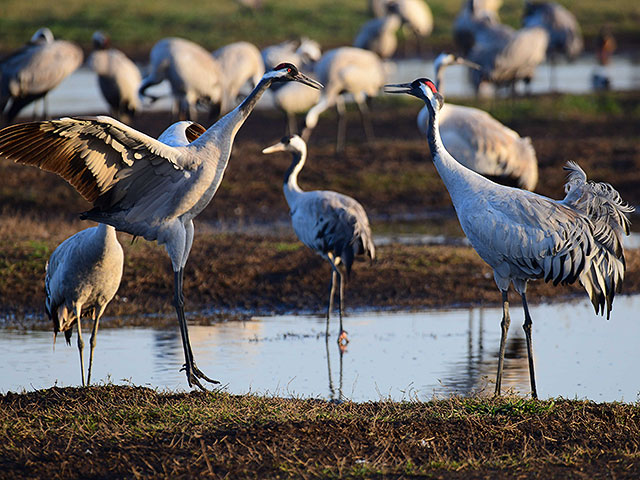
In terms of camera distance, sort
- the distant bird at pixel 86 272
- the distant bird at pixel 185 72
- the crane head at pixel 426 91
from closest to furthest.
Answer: the distant bird at pixel 86 272 → the crane head at pixel 426 91 → the distant bird at pixel 185 72

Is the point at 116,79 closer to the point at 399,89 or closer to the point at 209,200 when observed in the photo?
the point at 399,89

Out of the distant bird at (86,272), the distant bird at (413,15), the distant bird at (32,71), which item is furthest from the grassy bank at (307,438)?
the distant bird at (413,15)

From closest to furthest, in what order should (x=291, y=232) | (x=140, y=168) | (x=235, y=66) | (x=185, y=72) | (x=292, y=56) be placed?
(x=140, y=168)
(x=291, y=232)
(x=185, y=72)
(x=235, y=66)
(x=292, y=56)

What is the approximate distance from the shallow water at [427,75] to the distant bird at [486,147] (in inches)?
316

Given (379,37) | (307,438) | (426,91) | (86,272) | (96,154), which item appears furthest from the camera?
(379,37)

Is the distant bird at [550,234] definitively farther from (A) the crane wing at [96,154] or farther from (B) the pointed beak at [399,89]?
(A) the crane wing at [96,154]

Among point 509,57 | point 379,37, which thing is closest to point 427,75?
A: point 379,37

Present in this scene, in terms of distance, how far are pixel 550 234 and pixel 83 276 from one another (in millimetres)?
3038

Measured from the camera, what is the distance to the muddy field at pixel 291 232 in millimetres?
8969

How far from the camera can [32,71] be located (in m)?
14.7

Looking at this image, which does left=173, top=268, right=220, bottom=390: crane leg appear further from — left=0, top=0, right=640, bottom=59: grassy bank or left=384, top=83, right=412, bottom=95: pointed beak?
left=0, top=0, right=640, bottom=59: grassy bank

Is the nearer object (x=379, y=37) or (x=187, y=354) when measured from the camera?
(x=187, y=354)

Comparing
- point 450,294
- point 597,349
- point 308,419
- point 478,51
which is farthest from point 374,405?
point 478,51

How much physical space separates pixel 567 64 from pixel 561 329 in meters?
22.4
